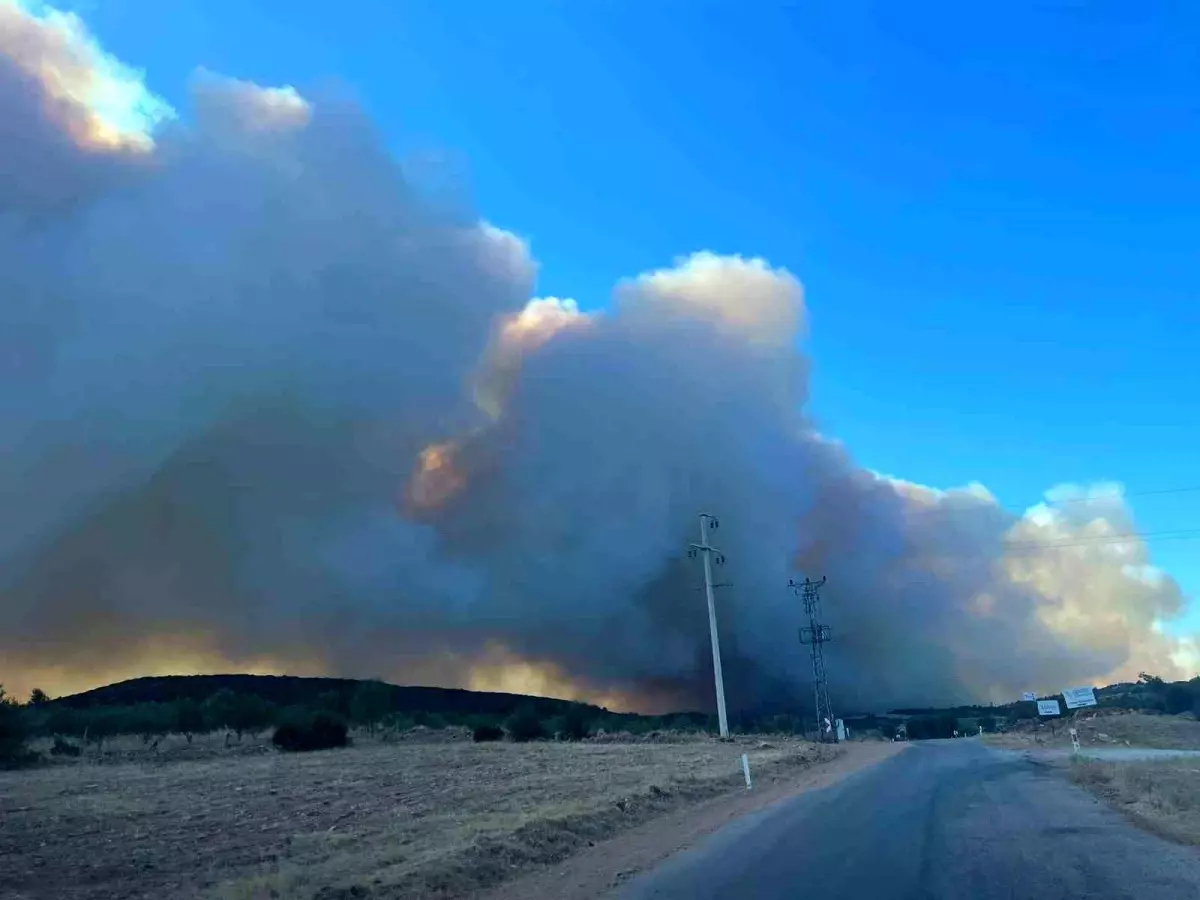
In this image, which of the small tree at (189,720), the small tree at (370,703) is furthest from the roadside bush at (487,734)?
the small tree at (189,720)

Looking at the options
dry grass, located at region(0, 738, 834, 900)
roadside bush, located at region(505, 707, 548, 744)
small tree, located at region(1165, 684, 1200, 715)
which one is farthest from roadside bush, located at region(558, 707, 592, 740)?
small tree, located at region(1165, 684, 1200, 715)

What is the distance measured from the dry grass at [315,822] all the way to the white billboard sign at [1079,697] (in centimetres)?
1721

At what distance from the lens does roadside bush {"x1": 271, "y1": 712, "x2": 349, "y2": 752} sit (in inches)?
2525

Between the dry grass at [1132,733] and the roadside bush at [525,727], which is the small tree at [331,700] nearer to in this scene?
the roadside bush at [525,727]

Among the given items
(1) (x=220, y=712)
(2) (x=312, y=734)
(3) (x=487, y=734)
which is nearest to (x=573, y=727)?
(3) (x=487, y=734)

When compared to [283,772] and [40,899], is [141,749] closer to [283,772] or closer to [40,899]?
[283,772]

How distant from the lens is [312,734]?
215ft

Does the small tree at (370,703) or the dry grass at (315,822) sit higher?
the small tree at (370,703)

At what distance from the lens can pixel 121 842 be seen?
2077 cm

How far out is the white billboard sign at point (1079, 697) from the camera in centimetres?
4847

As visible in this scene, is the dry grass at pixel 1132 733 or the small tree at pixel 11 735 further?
the dry grass at pixel 1132 733

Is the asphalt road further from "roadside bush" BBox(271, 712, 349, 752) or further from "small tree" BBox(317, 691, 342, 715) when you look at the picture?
"small tree" BBox(317, 691, 342, 715)

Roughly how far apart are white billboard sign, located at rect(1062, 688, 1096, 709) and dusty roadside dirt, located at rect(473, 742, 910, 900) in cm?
2511

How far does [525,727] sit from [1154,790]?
6518 centimetres
